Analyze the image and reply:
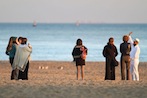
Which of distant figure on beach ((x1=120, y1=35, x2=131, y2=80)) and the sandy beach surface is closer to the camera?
the sandy beach surface

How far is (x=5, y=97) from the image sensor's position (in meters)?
14.7

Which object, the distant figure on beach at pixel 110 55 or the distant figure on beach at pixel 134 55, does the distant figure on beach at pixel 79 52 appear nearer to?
the distant figure on beach at pixel 110 55

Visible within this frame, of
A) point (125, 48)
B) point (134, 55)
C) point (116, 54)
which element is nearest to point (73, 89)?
point (116, 54)

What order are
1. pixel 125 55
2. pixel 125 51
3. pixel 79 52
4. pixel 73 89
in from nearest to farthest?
pixel 73 89 → pixel 79 52 → pixel 125 51 → pixel 125 55

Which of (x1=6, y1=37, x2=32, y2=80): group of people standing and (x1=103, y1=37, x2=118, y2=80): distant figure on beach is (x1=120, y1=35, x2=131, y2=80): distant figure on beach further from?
(x1=6, y1=37, x2=32, y2=80): group of people standing

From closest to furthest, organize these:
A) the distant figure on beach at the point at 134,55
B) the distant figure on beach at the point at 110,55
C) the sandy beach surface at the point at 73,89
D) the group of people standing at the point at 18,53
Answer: the sandy beach surface at the point at 73,89, the group of people standing at the point at 18,53, the distant figure on beach at the point at 110,55, the distant figure on beach at the point at 134,55

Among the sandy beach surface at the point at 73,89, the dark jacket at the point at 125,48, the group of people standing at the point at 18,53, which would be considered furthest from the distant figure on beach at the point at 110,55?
the group of people standing at the point at 18,53

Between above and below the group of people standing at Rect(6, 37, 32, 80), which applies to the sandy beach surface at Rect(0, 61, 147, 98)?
below

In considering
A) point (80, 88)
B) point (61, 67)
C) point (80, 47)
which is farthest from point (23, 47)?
point (61, 67)

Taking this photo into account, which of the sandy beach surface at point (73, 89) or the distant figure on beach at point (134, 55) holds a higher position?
the distant figure on beach at point (134, 55)

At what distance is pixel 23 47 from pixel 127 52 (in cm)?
326

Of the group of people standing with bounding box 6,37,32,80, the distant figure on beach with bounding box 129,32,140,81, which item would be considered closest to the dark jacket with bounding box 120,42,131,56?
the distant figure on beach with bounding box 129,32,140,81

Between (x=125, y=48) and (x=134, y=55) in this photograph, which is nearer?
(x=125, y=48)

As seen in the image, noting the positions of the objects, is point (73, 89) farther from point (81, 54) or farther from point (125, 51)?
point (125, 51)
